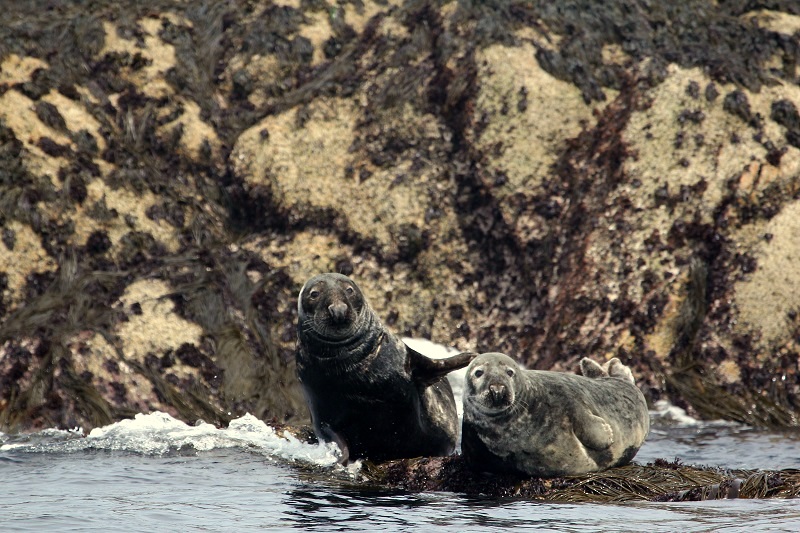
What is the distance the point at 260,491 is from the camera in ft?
27.7

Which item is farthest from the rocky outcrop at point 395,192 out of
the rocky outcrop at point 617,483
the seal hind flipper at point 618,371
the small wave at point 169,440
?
the rocky outcrop at point 617,483

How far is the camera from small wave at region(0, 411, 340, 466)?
33.6 ft

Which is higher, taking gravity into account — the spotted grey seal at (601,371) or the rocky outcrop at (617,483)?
the spotted grey seal at (601,371)

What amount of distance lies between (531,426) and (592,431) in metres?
0.49

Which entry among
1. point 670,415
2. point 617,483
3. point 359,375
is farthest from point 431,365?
point 670,415

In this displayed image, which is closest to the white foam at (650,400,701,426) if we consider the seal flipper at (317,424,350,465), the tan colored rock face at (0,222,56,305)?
the seal flipper at (317,424,350,465)

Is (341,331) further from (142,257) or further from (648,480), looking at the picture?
(142,257)

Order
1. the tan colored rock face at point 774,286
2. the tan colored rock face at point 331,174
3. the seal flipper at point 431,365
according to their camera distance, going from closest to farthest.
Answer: the seal flipper at point 431,365 < the tan colored rock face at point 774,286 < the tan colored rock face at point 331,174

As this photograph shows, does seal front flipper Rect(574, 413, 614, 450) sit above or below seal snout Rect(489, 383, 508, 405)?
below

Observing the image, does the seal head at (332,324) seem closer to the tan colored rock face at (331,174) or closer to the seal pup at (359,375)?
the seal pup at (359,375)

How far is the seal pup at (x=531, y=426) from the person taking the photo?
27.4 feet

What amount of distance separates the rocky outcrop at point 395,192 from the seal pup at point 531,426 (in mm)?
4797

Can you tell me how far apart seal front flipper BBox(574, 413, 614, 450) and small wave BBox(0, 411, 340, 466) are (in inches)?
91.6

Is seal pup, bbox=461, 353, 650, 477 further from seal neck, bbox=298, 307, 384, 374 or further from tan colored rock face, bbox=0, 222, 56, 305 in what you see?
tan colored rock face, bbox=0, 222, 56, 305
